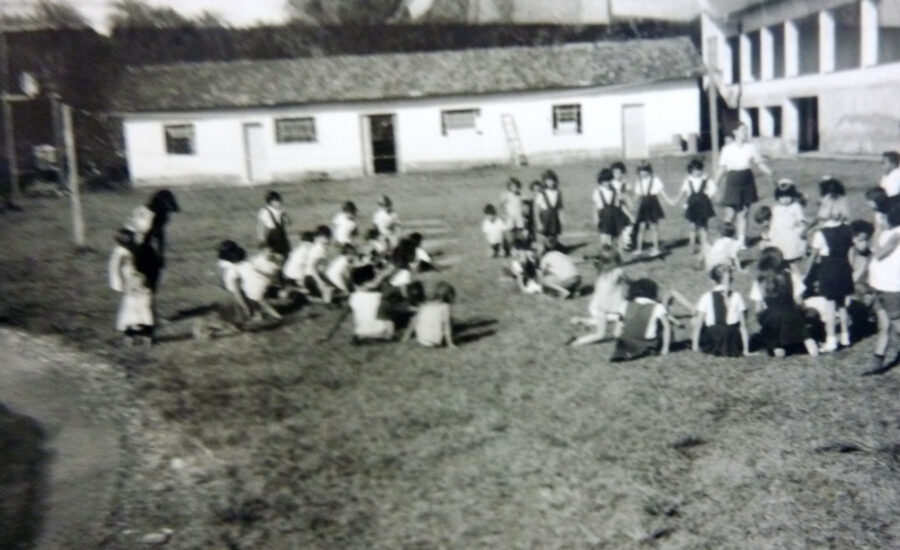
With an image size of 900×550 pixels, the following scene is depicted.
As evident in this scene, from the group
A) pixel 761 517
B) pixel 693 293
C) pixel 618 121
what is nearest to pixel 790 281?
pixel 693 293

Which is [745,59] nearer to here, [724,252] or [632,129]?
[632,129]

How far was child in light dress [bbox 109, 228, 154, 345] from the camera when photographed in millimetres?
7723

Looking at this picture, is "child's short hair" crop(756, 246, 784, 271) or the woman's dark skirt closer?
"child's short hair" crop(756, 246, 784, 271)

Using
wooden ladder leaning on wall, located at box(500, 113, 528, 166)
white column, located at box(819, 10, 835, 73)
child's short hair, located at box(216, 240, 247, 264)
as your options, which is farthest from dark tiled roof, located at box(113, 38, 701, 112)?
child's short hair, located at box(216, 240, 247, 264)

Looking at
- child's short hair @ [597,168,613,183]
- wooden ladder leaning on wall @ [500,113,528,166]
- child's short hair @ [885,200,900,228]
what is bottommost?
child's short hair @ [885,200,900,228]

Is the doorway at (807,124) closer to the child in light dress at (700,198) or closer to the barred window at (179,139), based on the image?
the child in light dress at (700,198)

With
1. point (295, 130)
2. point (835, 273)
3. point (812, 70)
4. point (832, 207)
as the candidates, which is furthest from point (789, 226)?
point (295, 130)

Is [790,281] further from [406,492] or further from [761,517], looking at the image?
[406,492]

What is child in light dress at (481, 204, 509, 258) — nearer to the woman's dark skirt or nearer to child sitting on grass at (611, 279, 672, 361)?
the woman's dark skirt

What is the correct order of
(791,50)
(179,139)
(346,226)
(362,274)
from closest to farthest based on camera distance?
(362,274), (346,226), (791,50), (179,139)

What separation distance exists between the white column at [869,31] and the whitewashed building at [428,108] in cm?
461

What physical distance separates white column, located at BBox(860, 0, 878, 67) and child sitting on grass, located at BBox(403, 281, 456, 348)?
14.2 m

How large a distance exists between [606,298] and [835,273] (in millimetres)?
1886

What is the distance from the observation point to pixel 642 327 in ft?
21.9
